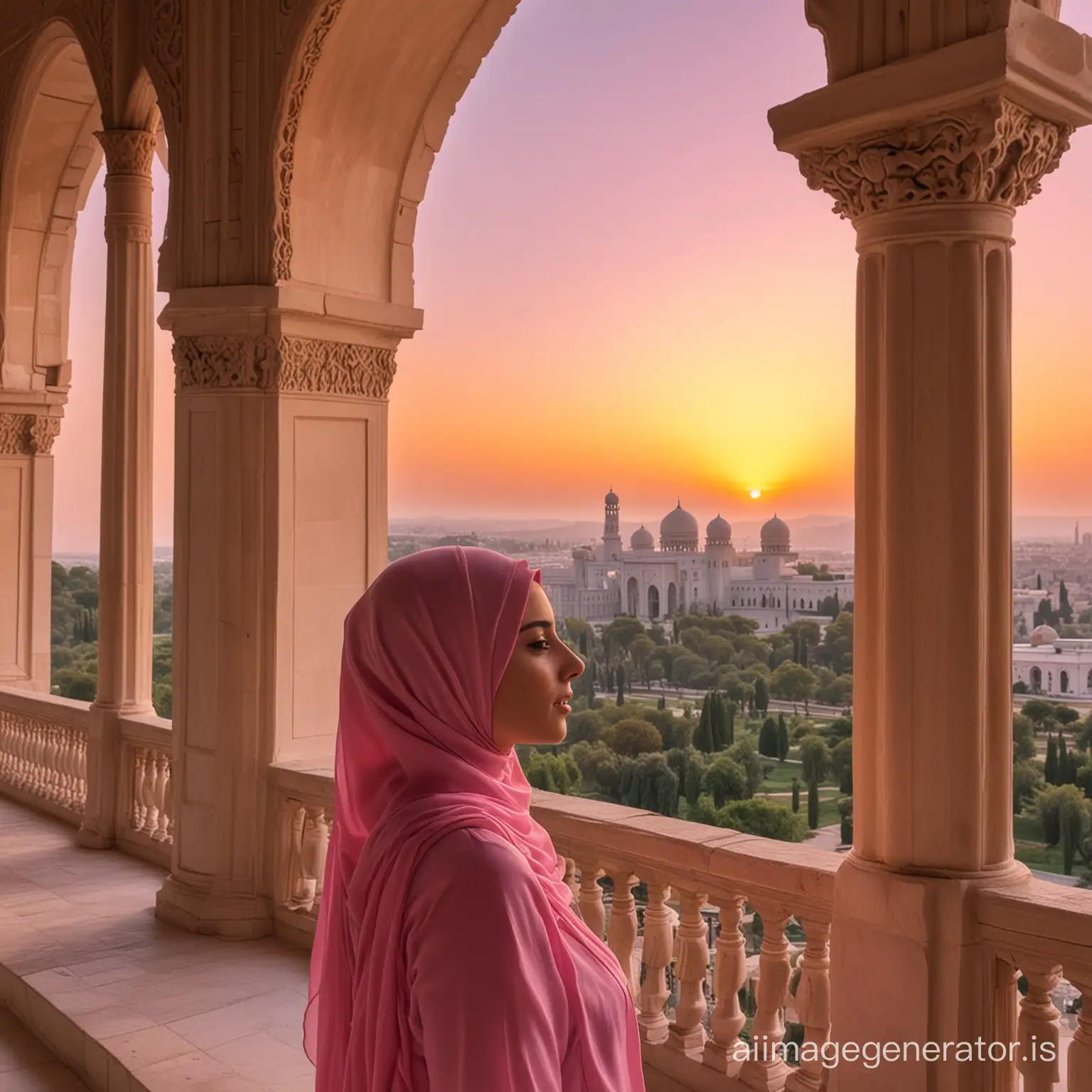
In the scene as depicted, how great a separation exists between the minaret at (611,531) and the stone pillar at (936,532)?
7299mm

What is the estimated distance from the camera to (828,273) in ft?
76.0

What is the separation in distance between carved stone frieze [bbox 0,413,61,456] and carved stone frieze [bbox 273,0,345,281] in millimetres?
4794

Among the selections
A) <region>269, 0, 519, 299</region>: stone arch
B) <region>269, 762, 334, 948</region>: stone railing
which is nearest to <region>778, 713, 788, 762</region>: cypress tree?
<region>269, 762, 334, 948</region>: stone railing

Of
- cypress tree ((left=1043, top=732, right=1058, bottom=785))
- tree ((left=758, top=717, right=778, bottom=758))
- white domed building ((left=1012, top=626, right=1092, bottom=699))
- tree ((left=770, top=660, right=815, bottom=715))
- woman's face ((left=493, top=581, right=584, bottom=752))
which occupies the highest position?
woman's face ((left=493, top=581, right=584, bottom=752))

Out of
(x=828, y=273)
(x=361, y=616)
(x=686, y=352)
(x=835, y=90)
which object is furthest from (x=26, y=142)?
(x=828, y=273)

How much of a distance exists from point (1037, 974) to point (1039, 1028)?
4.7 inches

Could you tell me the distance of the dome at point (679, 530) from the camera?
59.4ft

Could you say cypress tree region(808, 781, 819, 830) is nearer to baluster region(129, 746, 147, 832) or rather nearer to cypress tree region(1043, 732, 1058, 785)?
cypress tree region(1043, 732, 1058, 785)

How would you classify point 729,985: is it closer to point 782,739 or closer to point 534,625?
point 534,625

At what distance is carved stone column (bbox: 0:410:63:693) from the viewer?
9352mm

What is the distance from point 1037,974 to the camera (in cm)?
280

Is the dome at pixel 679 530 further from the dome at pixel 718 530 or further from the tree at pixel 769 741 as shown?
the tree at pixel 769 741

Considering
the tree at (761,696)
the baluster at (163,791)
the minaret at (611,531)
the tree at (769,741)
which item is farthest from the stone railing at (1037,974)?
the minaret at (611,531)

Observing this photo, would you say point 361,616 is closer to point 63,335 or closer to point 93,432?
point 63,335
